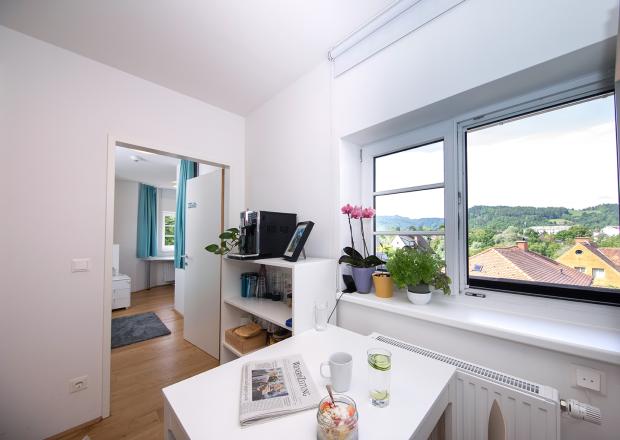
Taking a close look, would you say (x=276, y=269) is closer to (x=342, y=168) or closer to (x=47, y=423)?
(x=342, y=168)

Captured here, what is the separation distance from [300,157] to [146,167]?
395 cm

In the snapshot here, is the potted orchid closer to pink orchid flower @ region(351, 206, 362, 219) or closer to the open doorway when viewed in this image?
pink orchid flower @ region(351, 206, 362, 219)

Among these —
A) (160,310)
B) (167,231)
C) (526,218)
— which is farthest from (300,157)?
(167,231)

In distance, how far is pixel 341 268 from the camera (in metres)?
1.68

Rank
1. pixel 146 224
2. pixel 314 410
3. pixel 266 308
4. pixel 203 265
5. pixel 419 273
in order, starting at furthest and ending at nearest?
1. pixel 146 224
2. pixel 203 265
3. pixel 266 308
4. pixel 419 273
5. pixel 314 410

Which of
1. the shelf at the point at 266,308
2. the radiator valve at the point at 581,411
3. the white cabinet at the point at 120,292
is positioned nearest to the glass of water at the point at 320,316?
the shelf at the point at 266,308

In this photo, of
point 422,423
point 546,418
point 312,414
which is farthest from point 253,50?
point 546,418

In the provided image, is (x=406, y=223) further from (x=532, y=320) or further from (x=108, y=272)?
(x=108, y=272)

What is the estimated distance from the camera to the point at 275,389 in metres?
0.82

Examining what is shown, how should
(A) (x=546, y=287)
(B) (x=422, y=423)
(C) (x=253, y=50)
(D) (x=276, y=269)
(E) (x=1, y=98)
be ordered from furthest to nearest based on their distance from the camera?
1. (D) (x=276, y=269)
2. (C) (x=253, y=50)
3. (E) (x=1, y=98)
4. (A) (x=546, y=287)
5. (B) (x=422, y=423)

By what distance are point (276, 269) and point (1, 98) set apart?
6.77 feet

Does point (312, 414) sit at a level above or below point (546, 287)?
below

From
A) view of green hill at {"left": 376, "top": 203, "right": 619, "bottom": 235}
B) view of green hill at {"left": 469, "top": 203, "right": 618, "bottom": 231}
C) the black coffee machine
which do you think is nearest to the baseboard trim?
the black coffee machine

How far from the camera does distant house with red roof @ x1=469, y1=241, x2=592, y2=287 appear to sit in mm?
1049
